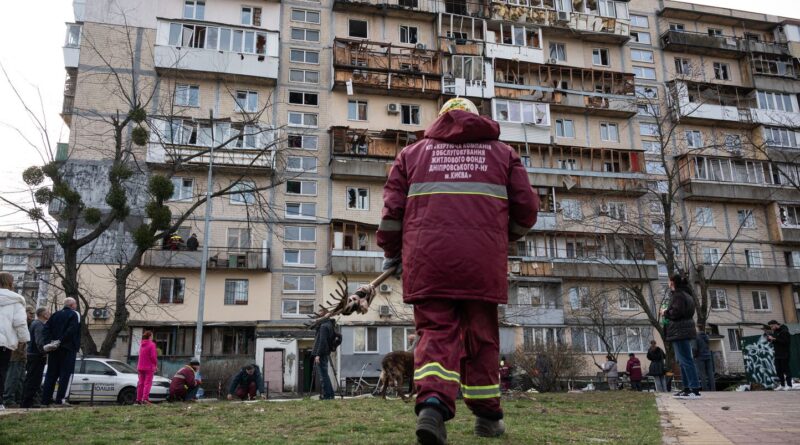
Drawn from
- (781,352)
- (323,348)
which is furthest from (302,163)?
(781,352)

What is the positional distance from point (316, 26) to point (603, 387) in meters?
30.9

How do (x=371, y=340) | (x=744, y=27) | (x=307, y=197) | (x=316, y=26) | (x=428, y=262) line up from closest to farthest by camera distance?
(x=428, y=262) → (x=371, y=340) → (x=307, y=197) → (x=316, y=26) → (x=744, y=27)

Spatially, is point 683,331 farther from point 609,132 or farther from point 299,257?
point 609,132

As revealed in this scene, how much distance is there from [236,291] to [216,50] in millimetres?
15898

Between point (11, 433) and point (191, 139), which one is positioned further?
point (191, 139)

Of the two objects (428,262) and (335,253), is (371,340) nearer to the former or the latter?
(335,253)

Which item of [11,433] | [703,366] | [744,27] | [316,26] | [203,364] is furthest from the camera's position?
[744,27]

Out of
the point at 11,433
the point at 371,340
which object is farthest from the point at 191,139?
the point at 11,433

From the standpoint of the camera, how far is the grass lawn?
15.9ft

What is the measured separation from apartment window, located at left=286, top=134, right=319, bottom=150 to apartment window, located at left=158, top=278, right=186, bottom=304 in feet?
37.9

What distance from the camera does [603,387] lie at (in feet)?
111

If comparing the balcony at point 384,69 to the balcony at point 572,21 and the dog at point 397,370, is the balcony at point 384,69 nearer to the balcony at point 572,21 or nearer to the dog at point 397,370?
the balcony at point 572,21

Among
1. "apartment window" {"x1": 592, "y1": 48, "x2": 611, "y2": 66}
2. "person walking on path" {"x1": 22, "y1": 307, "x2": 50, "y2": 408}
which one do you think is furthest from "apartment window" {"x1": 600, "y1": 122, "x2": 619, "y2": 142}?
"person walking on path" {"x1": 22, "y1": 307, "x2": 50, "y2": 408}

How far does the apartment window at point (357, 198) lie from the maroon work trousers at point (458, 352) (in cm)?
3720
